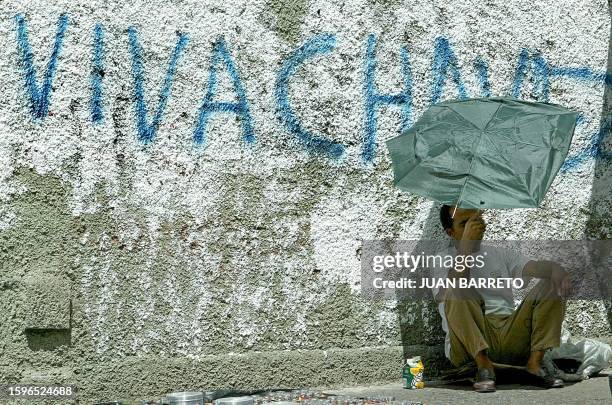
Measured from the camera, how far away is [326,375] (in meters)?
5.24

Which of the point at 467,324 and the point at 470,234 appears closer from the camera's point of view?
the point at 467,324

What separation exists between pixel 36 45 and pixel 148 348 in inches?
64.8

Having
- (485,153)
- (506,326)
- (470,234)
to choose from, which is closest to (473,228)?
(470,234)

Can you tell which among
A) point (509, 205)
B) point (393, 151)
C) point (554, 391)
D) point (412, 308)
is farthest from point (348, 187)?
point (554, 391)

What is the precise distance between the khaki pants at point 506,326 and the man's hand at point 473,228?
11.9 inches

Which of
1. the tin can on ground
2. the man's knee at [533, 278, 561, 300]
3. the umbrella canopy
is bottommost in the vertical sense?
the tin can on ground

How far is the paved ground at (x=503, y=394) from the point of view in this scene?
4742mm

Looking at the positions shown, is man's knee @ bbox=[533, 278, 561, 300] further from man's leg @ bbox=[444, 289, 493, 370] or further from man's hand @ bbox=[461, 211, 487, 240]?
man's hand @ bbox=[461, 211, 487, 240]

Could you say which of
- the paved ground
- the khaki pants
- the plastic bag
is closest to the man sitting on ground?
the khaki pants

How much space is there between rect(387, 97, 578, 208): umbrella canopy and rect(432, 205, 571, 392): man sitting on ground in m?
0.61

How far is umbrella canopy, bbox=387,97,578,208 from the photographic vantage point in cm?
455

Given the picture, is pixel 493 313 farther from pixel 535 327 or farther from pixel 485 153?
pixel 485 153

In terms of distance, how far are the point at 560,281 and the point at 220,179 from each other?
1.87 m

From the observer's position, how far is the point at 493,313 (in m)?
5.38
